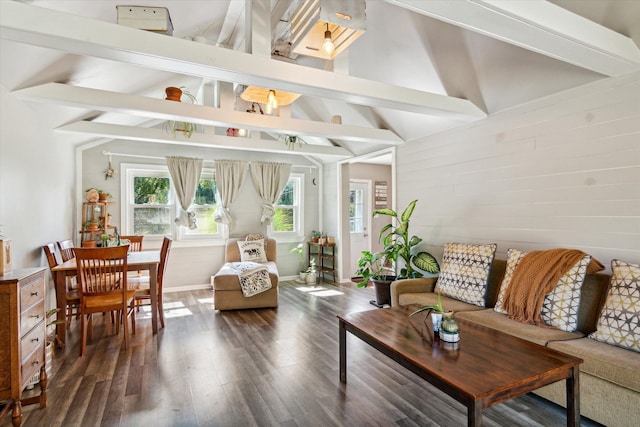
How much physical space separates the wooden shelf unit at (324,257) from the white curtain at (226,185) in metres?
1.74

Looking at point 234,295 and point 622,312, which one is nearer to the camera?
point 622,312

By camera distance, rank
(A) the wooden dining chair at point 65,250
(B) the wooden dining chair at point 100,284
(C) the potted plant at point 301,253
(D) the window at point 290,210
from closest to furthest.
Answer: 1. (B) the wooden dining chair at point 100,284
2. (A) the wooden dining chair at point 65,250
3. (C) the potted plant at point 301,253
4. (D) the window at point 290,210

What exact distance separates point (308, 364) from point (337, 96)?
7.56ft

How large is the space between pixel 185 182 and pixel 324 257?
9.64 ft

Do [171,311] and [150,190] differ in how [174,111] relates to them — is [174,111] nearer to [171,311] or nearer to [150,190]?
[171,311]

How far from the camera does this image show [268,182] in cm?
616

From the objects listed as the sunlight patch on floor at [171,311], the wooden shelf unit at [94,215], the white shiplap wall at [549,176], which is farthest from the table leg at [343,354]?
the wooden shelf unit at [94,215]

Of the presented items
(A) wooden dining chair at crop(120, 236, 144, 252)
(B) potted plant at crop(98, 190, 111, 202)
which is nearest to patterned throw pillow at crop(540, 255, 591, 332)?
(A) wooden dining chair at crop(120, 236, 144, 252)

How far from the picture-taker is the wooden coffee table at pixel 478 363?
1446 millimetres

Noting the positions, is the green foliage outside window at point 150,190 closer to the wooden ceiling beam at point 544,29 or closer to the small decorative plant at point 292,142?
the small decorative plant at point 292,142

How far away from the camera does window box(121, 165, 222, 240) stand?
540 cm

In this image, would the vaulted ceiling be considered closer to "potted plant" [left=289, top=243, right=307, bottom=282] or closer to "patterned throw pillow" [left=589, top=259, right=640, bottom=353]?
"patterned throw pillow" [left=589, top=259, right=640, bottom=353]

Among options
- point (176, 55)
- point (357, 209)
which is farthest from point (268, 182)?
point (176, 55)

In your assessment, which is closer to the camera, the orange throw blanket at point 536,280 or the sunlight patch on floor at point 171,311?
the orange throw blanket at point 536,280
